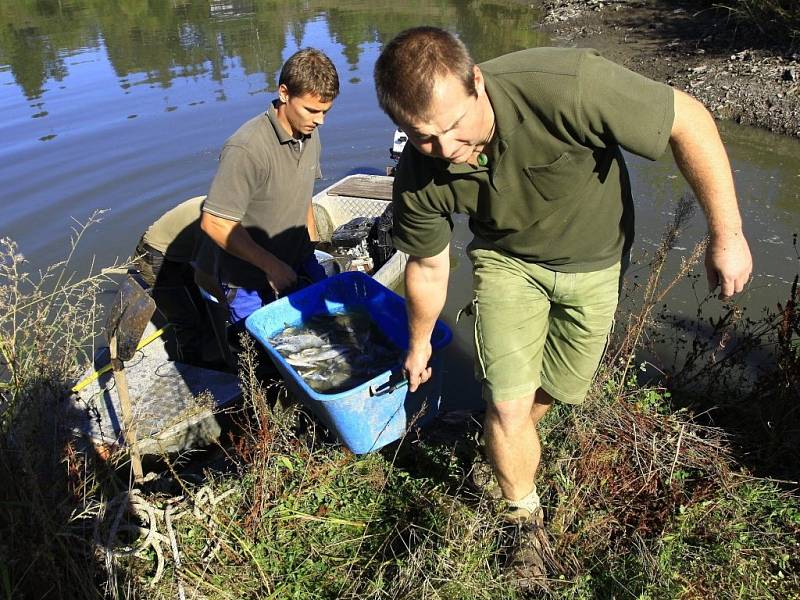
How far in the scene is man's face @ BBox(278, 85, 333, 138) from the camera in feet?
12.8

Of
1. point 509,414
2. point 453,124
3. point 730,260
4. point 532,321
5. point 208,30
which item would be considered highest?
point 453,124

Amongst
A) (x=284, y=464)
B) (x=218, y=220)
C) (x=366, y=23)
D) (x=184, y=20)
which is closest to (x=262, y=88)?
(x=366, y=23)

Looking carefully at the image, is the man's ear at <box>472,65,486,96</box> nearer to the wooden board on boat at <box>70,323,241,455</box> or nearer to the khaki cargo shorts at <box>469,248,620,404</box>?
the khaki cargo shorts at <box>469,248,620,404</box>

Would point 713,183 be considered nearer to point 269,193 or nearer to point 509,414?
point 509,414

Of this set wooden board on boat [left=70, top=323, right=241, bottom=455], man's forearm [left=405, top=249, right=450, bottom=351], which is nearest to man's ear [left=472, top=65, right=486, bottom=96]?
man's forearm [left=405, top=249, right=450, bottom=351]

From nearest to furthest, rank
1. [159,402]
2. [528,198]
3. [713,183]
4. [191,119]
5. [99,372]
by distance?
1. [713,183]
2. [528,198]
3. [159,402]
4. [99,372]
5. [191,119]

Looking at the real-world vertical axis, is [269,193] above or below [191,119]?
above

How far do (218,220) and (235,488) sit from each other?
5.00 ft

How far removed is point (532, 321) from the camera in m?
3.00

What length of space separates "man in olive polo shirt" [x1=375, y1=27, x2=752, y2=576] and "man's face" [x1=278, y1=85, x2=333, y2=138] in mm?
1364

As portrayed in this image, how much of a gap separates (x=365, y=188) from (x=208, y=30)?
1522 centimetres

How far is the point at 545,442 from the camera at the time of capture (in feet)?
11.9

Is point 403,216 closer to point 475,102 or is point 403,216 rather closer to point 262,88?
point 475,102

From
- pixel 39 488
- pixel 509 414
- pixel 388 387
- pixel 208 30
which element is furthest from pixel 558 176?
pixel 208 30
